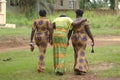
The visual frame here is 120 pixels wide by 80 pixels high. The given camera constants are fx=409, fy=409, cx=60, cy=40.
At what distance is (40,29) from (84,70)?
1.75 m

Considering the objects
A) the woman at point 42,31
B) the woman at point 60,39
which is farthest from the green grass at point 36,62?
the woman at point 42,31

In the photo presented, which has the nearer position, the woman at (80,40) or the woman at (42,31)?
the woman at (80,40)

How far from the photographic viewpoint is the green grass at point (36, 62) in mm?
11641

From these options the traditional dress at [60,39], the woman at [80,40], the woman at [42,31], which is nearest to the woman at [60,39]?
the traditional dress at [60,39]

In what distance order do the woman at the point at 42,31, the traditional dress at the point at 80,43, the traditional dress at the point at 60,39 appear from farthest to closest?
the woman at the point at 42,31 → the traditional dress at the point at 80,43 → the traditional dress at the point at 60,39

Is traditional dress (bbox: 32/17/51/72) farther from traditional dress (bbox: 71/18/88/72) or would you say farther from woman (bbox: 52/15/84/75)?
traditional dress (bbox: 71/18/88/72)

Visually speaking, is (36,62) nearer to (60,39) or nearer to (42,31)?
(42,31)

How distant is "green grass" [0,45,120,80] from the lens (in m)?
11.6

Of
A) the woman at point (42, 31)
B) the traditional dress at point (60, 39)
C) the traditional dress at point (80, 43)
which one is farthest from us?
the woman at point (42, 31)

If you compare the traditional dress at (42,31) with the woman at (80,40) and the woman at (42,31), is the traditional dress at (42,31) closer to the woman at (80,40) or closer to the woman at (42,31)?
the woman at (42,31)

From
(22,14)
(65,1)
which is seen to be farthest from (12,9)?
(65,1)

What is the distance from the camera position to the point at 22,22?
113 feet

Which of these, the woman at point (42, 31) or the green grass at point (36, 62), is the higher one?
the woman at point (42, 31)

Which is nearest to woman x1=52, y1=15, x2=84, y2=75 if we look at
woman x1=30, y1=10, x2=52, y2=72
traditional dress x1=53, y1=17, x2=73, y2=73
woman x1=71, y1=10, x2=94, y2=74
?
traditional dress x1=53, y1=17, x2=73, y2=73
